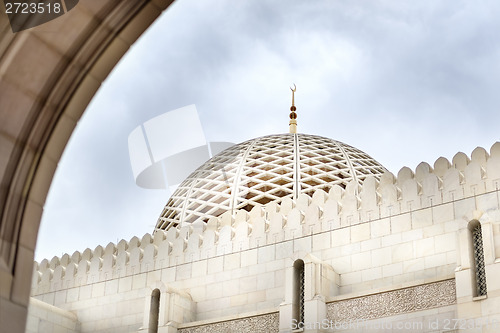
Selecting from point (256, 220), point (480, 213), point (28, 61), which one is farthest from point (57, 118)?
point (256, 220)

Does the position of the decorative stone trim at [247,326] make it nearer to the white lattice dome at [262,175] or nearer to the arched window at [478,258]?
the arched window at [478,258]

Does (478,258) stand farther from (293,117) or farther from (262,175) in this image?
(293,117)

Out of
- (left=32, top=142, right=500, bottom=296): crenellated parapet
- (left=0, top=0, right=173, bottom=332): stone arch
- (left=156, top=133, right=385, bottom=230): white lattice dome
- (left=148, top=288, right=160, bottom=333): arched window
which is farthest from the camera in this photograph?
(left=156, top=133, right=385, bottom=230): white lattice dome

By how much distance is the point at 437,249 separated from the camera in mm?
11062

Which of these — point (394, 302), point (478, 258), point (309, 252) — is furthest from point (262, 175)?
point (478, 258)

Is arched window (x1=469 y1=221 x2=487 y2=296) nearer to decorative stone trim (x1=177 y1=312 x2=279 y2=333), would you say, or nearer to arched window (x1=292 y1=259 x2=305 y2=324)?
arched window (x1=292 y1=259 x2=305 y2=324)

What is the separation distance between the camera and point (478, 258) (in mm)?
10305

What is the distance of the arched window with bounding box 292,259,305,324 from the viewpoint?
11430 mm

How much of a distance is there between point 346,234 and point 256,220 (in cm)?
160

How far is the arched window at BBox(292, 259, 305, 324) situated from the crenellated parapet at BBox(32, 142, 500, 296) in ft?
2.31

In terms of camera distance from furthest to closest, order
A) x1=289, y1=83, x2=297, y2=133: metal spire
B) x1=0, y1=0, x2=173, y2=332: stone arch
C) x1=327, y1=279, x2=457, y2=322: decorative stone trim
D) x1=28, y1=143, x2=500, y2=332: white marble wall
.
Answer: x1=289, y1=83, x2=297, y2=133: metal spire → x1=28, y1=143, x2=500, y2=332: white marble wall → x1=327, y1=279, x2=457, y2=322: decorative stone trim → x1=0, y1=0, x2=173, y2=332: stone arch

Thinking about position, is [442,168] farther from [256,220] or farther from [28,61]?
[28,61]

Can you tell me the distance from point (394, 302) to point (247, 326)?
223cm

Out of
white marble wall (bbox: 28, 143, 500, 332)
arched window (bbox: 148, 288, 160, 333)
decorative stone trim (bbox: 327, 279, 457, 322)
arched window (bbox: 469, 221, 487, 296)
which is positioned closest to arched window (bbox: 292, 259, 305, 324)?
white marble wall (bbox: 28, 143, 500, 332)
